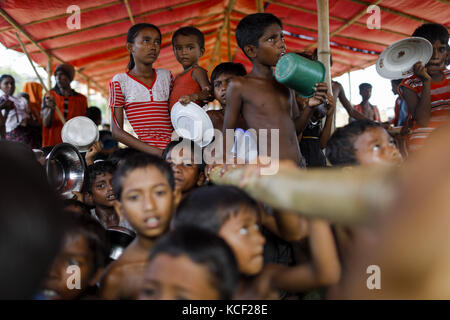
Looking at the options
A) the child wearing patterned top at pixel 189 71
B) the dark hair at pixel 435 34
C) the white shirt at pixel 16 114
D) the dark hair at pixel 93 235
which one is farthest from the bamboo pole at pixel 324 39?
the white shirt at pixel 16 114

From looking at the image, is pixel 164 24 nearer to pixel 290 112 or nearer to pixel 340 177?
pixel 290 112

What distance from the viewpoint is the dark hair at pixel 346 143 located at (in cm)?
169

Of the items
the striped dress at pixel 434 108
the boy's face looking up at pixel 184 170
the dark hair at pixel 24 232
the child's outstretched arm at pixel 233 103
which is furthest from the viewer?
the striped dress at pixel 434 108

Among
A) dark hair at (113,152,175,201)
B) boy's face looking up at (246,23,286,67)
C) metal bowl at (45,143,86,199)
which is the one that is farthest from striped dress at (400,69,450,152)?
metal bowl at (45,143,86,199)

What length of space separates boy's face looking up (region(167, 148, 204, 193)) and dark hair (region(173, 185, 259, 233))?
804mm

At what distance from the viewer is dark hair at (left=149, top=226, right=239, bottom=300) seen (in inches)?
41.3

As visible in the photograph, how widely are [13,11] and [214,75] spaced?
3321 mm

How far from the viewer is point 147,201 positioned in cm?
146

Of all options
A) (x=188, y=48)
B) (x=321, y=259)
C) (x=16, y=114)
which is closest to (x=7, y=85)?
(x=16, y=114)

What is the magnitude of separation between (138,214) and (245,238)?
46 centimetres

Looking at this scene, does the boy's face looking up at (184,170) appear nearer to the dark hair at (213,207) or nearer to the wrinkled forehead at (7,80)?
the dark hair at (213,207)

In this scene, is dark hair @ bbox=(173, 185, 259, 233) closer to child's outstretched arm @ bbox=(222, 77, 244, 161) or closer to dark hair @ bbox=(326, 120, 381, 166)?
dark hair @ bbox=(326, 120, 381, 166)

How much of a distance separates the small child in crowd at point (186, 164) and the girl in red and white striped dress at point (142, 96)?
476 millimetres

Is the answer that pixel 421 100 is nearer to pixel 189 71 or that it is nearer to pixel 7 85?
pixel 189 71
